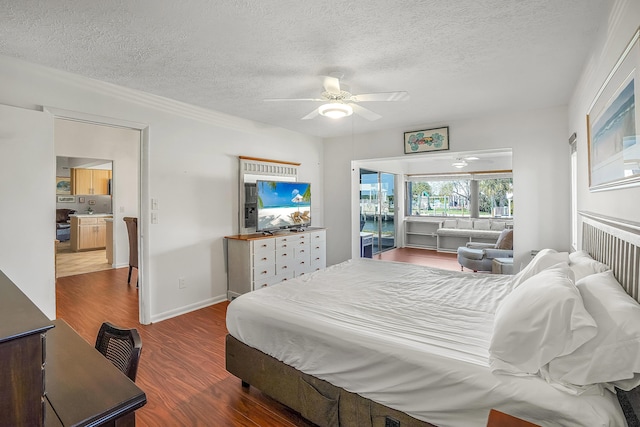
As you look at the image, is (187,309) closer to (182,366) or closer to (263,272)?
(263,272)

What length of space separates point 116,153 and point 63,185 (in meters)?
3.33

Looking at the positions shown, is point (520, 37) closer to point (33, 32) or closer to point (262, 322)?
point (262, 322)

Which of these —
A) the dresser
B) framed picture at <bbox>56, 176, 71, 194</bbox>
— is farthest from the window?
framed picture at <bbox>56, 176, 71, 194</bbox>

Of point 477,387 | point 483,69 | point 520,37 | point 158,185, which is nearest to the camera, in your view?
point 477,387

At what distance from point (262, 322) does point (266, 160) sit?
3.12 metres

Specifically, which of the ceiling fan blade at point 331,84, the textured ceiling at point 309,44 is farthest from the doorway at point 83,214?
the ceiling fan blade at point 331,84

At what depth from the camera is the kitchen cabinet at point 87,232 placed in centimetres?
741

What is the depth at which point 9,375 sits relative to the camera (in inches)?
25.4

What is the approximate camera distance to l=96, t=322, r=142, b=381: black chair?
1.21m

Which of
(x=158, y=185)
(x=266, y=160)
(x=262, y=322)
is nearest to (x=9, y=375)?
(x=262, y=322)

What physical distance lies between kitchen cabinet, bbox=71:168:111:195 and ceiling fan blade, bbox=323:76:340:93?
328 inches

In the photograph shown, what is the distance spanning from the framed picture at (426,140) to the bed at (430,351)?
2.25 m

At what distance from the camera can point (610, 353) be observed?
3.80 ft

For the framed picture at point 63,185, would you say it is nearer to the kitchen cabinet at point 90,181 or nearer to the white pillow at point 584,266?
the kitchen cabinet at point 90,181
